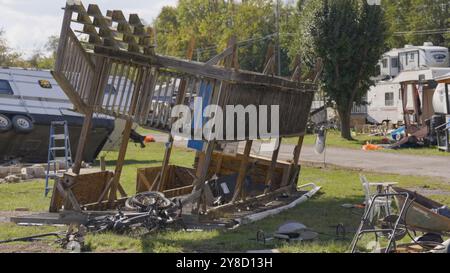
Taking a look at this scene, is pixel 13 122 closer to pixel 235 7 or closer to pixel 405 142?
pixel 405 142

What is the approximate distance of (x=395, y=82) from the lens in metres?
40.1

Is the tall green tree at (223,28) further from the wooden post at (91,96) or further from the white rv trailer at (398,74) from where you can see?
the wooden post at (91,96)

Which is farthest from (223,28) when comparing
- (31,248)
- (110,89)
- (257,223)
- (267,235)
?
(31,248)

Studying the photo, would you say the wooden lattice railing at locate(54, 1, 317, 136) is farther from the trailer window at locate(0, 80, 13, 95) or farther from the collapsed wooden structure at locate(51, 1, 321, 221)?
the trailer window at locate(0, 80, 13, 95)

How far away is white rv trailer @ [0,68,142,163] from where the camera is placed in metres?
21.2

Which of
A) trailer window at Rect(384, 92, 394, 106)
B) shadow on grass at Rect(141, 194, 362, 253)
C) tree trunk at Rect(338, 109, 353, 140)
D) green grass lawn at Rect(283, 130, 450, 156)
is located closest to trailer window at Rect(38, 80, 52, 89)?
green grass lawn at Rect(283, 130, 450, 156)

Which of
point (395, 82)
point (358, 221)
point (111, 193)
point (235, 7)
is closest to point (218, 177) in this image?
point (111, 193)

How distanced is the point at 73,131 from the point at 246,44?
1611 inches

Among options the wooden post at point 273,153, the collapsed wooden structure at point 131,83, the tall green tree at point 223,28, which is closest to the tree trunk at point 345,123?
the wooden post at point 273,153

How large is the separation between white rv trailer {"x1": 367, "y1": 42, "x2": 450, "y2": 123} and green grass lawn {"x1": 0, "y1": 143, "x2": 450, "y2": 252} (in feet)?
70.7

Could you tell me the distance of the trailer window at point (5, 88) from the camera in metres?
22.3

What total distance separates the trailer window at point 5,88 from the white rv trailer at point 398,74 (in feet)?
70.7

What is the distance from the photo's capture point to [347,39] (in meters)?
31.2

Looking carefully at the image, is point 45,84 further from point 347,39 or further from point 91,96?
point 347,39
